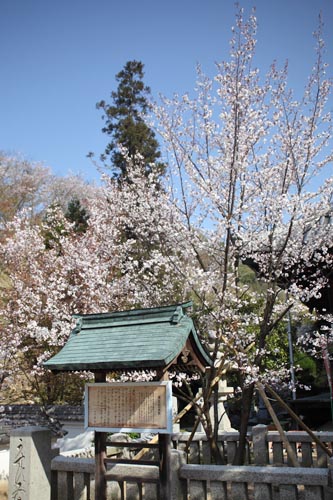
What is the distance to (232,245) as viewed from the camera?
10.3m

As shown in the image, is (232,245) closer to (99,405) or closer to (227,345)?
(227,345)

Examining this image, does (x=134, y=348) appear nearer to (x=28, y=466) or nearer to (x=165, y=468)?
(x=165, y=468)

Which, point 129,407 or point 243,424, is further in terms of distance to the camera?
point 243,424

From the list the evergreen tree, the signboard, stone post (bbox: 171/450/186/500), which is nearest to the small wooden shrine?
the signboard

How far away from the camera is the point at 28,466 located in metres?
6.46

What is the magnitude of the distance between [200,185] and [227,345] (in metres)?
3.54

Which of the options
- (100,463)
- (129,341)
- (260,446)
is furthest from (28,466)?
(260,446)

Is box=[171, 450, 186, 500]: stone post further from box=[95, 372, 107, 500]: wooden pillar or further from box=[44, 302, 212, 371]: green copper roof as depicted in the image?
box=[44, 302, 212, 371]: green copper roof

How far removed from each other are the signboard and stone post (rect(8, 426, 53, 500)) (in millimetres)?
894

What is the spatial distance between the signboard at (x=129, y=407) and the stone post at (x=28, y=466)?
2.93ft

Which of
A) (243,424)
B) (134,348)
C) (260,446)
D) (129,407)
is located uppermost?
(134,348)

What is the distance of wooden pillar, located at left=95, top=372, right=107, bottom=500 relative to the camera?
20.7 feet

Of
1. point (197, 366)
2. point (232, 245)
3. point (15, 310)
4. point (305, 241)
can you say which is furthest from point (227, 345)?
point (15, 310)

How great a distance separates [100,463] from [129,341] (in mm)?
1818
